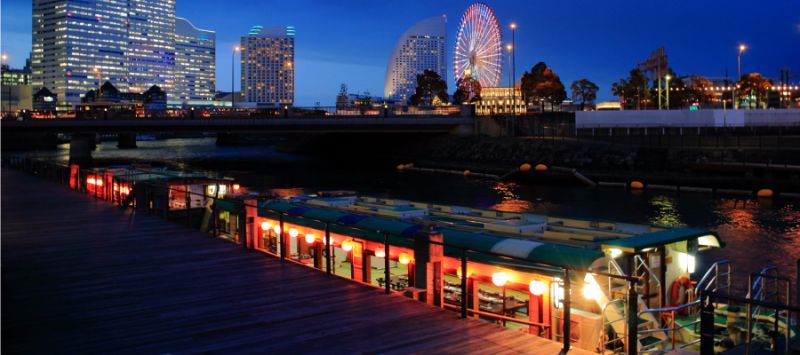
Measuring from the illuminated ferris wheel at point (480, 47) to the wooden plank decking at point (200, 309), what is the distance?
3794 inches

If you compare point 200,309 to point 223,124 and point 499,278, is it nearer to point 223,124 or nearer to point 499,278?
point 499,278

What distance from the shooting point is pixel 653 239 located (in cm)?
1574

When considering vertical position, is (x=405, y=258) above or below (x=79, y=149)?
below

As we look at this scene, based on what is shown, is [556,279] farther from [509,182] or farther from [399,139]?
[399,139]

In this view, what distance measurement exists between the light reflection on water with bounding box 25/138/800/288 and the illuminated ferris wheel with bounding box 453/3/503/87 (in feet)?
105

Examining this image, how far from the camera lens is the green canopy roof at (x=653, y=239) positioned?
1498cm

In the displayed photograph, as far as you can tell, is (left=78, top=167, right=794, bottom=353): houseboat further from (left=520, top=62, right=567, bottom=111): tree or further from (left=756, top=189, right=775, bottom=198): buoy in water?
(left=520, top=62, right=567, bottom=111): tree

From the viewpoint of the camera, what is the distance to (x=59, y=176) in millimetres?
46562

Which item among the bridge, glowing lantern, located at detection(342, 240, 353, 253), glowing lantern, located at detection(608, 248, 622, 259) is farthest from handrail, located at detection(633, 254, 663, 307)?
the bridge

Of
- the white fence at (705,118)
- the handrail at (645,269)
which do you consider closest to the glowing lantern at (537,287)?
the handrail at (645,269)

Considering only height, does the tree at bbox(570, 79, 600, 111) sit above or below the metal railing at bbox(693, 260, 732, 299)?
above

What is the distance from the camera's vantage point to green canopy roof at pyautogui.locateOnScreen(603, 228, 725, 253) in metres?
15.0

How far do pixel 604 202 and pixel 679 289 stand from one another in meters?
39.7

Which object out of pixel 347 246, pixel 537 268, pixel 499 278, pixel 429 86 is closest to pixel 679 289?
pixel 537 268
